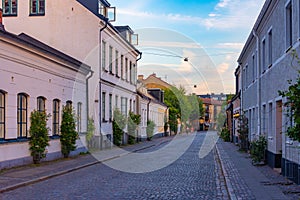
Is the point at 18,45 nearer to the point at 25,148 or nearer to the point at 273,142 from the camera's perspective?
the point at 25,148

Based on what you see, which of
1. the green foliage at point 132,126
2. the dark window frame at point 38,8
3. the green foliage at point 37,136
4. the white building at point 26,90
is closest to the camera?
the white building at point 26,90

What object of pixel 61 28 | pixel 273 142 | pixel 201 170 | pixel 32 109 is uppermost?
pixel 61 28

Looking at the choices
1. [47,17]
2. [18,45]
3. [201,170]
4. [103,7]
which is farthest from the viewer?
[103,7]

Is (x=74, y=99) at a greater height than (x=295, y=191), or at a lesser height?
greater

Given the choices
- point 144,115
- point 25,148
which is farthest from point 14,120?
point 144,115

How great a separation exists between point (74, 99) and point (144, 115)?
25520 mm

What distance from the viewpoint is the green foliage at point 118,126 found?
32.2 m

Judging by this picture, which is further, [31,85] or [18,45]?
[31,85]

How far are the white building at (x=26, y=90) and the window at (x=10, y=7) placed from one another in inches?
251

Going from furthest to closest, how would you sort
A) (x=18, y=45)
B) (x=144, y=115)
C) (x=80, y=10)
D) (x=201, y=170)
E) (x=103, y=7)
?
(x=144, y=115) < (x=103, y=7) < (x=80, y=10) < (x=201, y=170) < (x=18, y=45)

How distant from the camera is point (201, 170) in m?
17.4

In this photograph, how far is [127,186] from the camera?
12461mm

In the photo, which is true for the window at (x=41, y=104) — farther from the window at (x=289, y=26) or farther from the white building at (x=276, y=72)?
the window at (x=289, y=26)

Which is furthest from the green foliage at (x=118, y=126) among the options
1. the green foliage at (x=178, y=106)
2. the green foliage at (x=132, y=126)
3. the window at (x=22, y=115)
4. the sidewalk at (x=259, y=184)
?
the green foliage at (x=178, y=106)
